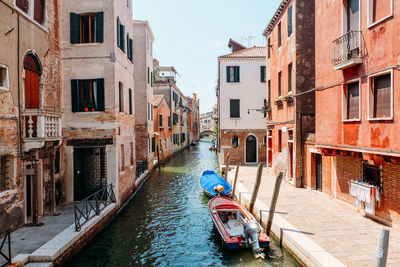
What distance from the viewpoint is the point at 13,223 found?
26.4ft

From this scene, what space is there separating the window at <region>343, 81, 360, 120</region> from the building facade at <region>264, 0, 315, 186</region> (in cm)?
360

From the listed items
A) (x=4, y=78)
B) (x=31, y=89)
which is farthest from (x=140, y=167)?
(x=4, y=78)

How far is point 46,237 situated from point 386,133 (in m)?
9.18

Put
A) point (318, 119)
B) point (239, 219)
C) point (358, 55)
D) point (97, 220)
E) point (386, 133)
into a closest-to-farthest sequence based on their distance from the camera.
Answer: point (386, 133) → point (358, 55) → point (97, 220) → point (239, 219) → point (318, 119)

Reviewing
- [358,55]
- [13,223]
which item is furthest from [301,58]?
[13,223]

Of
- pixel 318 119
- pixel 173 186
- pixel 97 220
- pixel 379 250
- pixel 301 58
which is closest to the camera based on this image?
pixel 379 250

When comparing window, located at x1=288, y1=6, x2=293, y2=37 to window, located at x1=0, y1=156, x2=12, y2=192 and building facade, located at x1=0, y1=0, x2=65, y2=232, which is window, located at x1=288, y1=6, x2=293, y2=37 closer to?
building facade, located at x1=0, y1=0, x2=65, y2=232

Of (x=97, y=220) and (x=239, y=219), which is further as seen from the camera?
(x=239, y=219)

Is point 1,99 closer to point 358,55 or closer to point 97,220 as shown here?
point 97,220

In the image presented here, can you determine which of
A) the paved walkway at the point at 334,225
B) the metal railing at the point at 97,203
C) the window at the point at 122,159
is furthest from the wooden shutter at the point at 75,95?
the paved walkway at the point at 334,225

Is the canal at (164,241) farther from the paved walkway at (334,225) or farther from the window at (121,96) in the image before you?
the window at (121,96)

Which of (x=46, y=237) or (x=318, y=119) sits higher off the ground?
(x=318, y=119)

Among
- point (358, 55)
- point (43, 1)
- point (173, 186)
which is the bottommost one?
point (173, 186)

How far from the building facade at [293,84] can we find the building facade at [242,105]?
5.29m
